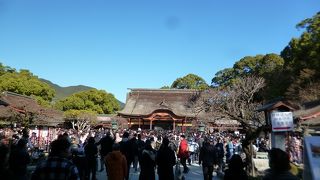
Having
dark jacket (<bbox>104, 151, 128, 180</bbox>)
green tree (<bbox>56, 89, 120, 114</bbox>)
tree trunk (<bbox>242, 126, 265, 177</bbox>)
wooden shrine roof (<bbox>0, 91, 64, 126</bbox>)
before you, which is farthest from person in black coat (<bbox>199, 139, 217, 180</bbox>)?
green tree (<bbox>56, 89, 120, 114</bbox>)

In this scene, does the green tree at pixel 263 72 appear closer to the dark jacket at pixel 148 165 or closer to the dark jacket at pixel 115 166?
the dark jacket at pixel 148 165

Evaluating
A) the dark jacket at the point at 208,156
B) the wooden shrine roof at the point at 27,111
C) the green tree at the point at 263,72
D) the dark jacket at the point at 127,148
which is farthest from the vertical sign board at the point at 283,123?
the green tree at the point at 263,72

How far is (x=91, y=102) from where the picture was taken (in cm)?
5662

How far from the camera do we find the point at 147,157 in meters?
9.10

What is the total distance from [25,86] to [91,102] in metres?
11.2

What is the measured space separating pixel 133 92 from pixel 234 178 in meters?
55.9

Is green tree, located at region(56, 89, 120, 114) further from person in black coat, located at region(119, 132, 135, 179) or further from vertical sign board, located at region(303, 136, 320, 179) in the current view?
vertical sign board, located at region(303, 136, 320, 179)

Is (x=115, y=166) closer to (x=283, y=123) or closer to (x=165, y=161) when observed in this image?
(x=165, y=161)

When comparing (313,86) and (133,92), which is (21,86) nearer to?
(133,92)

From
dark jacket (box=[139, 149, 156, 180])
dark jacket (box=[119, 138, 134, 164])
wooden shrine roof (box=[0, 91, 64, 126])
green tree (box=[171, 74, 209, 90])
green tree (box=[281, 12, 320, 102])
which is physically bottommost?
dark jacket (box=[139, 149, 156, 180])

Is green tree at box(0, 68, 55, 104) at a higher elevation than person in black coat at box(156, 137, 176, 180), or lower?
higher

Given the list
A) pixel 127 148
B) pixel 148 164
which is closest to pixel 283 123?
pixel 148 164

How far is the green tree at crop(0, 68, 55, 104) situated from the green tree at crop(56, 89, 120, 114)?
2.73 m

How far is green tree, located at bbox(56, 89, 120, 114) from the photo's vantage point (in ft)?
178
